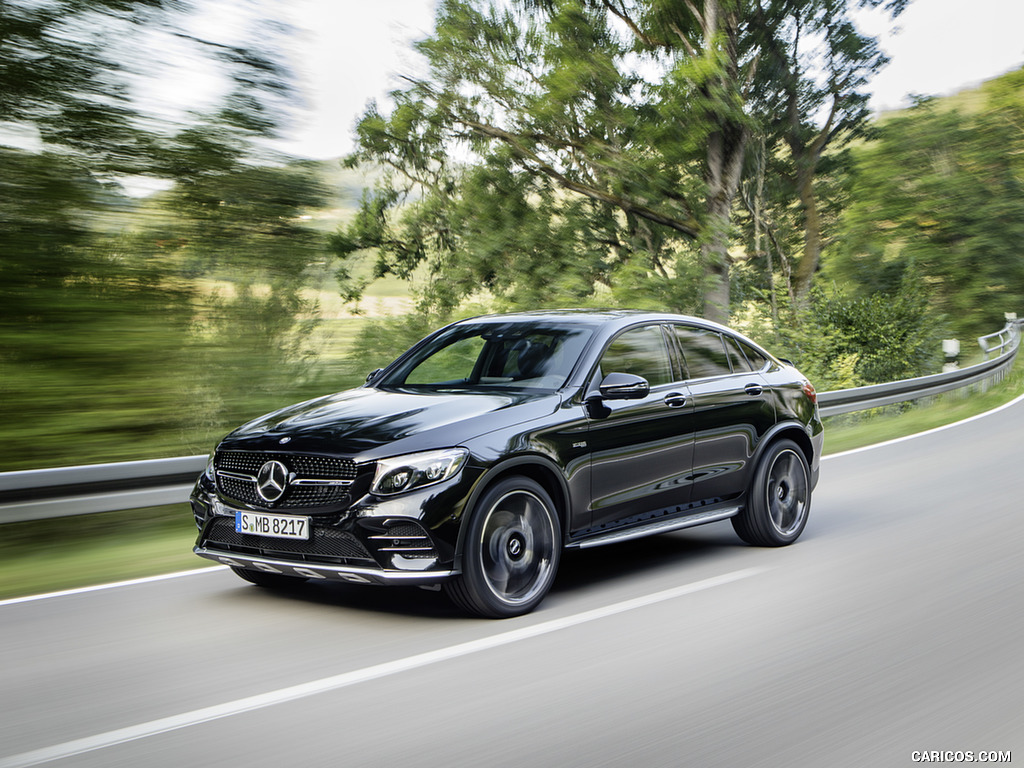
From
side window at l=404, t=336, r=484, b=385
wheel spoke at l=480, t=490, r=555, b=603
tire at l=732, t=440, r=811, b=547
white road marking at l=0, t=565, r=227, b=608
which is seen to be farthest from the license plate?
tire at l=732, t=440, r=811, b=547

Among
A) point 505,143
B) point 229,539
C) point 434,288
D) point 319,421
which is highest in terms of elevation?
point 505,143

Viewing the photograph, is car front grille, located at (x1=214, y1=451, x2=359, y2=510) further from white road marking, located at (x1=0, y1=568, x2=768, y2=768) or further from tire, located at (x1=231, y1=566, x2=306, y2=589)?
white road marking, located at (x1=0, y1=568, x2=768, y2=768)

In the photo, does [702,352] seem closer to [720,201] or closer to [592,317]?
[592,317]

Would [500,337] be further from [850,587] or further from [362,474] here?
[850,587]

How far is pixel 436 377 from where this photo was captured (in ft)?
23.4

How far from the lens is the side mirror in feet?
20.5

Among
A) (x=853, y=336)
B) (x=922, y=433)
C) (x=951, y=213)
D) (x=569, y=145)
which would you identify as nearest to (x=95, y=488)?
(x=922, y=433)

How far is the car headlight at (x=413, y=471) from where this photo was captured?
5355 mm

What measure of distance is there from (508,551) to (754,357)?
308cm

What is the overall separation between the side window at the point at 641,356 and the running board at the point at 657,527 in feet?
2.84

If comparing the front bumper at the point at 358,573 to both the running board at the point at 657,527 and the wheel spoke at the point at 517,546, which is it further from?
the running board at the point at 657,527

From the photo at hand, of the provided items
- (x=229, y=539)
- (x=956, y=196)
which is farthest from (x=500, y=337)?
(x=956, y=196)

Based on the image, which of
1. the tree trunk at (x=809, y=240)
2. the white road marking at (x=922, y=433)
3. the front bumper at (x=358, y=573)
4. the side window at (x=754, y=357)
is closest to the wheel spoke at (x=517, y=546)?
the front bumper at (x=358, y=573)

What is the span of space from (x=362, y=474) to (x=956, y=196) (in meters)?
48.4
